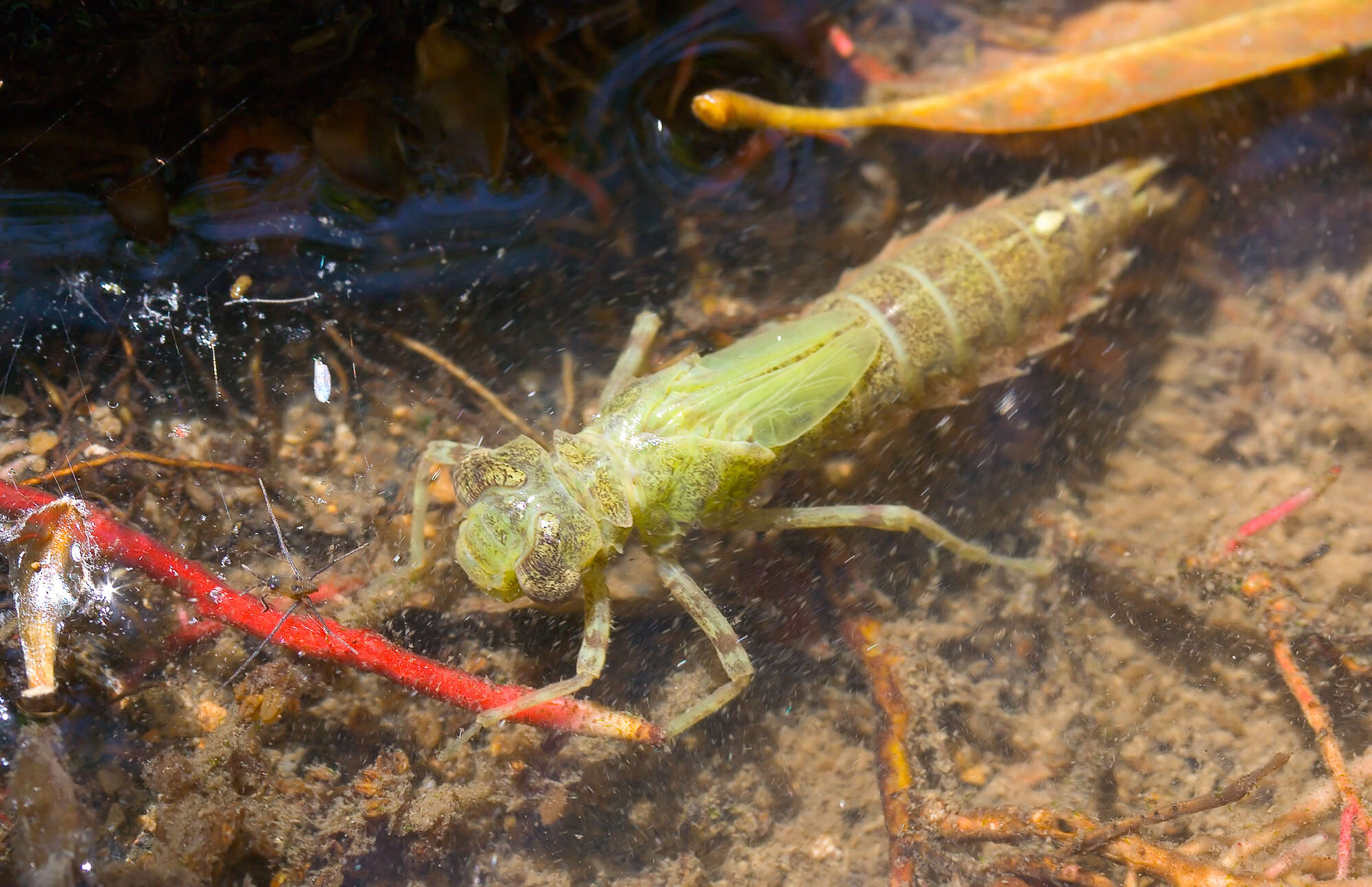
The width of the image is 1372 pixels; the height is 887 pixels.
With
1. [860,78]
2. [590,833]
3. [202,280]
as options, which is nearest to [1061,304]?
[860,78]

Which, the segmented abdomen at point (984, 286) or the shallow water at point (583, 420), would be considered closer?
the shallow water at point (583, 420)

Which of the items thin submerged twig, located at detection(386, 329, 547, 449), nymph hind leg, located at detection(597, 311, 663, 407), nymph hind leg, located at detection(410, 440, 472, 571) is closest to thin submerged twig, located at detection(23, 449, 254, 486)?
nymph hind leg, located at detection(410, 440, 472, 571)

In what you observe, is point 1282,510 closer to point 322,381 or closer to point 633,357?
point 633,357

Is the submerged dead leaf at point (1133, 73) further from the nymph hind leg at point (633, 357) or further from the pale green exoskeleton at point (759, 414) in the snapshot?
the nymph hind leg at point (633, 357)

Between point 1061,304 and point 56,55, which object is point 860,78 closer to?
point 1061,304

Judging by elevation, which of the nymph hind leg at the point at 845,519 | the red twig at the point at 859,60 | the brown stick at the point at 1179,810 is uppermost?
the red twig at the point at 859,60

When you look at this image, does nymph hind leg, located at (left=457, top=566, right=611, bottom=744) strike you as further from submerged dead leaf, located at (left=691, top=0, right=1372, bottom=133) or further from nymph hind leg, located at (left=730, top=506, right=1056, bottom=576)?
submerged dead leaf, located at (left=691, top=0, right=1372, bottom=133)

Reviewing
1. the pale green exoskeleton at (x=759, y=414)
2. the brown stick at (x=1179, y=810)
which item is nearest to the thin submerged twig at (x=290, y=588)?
the pale green exoskeleton at (x=759, y=414)
